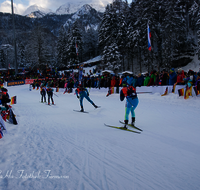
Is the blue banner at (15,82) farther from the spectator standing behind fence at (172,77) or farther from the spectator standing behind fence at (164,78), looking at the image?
the spectator standing behind fence at (172,77)

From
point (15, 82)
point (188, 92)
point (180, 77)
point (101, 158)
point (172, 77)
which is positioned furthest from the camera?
point (15, 82)

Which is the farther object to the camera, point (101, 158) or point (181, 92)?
point (181, 92)

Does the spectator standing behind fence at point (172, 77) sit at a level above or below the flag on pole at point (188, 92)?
above

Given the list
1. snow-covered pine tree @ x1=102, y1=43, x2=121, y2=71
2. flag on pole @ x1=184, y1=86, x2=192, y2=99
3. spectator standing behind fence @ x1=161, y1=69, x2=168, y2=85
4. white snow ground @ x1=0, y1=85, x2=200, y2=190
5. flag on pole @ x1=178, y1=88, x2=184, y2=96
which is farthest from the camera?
snow-covered pine tree @ x1=102, y1=43, x2=121, y2=71

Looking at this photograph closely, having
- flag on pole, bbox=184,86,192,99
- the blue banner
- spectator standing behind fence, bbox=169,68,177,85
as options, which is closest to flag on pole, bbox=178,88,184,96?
flag on pole, bbox=184,86,192,99

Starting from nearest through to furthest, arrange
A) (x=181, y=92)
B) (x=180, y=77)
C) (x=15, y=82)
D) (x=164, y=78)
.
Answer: (x=181, y=92)
(x=180, y=77)
(x=164, y=78)
(x=15, y=82)

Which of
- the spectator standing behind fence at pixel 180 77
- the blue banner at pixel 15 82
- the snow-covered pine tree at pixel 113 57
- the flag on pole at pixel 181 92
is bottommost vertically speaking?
the flag on pole at pixel 181 92

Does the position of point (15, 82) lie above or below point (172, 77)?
above

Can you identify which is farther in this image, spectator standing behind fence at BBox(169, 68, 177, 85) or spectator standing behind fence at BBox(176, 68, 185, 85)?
spectator standing behind fence at BBox(169, 68, 177, 85)

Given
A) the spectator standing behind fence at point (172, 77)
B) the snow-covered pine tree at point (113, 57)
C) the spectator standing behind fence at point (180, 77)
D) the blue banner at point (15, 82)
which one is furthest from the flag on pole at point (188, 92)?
the blue banner at point (15, 82)

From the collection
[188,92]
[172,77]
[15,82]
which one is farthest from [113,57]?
[15,82]

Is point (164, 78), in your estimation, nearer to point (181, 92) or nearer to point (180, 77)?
point (180, 77)

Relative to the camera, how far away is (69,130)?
5.82 metres

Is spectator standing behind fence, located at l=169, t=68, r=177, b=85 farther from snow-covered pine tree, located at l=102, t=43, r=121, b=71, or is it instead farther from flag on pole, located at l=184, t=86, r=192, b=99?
snow-covered pine tree, located at l=102, t=43, r=121, b=71
